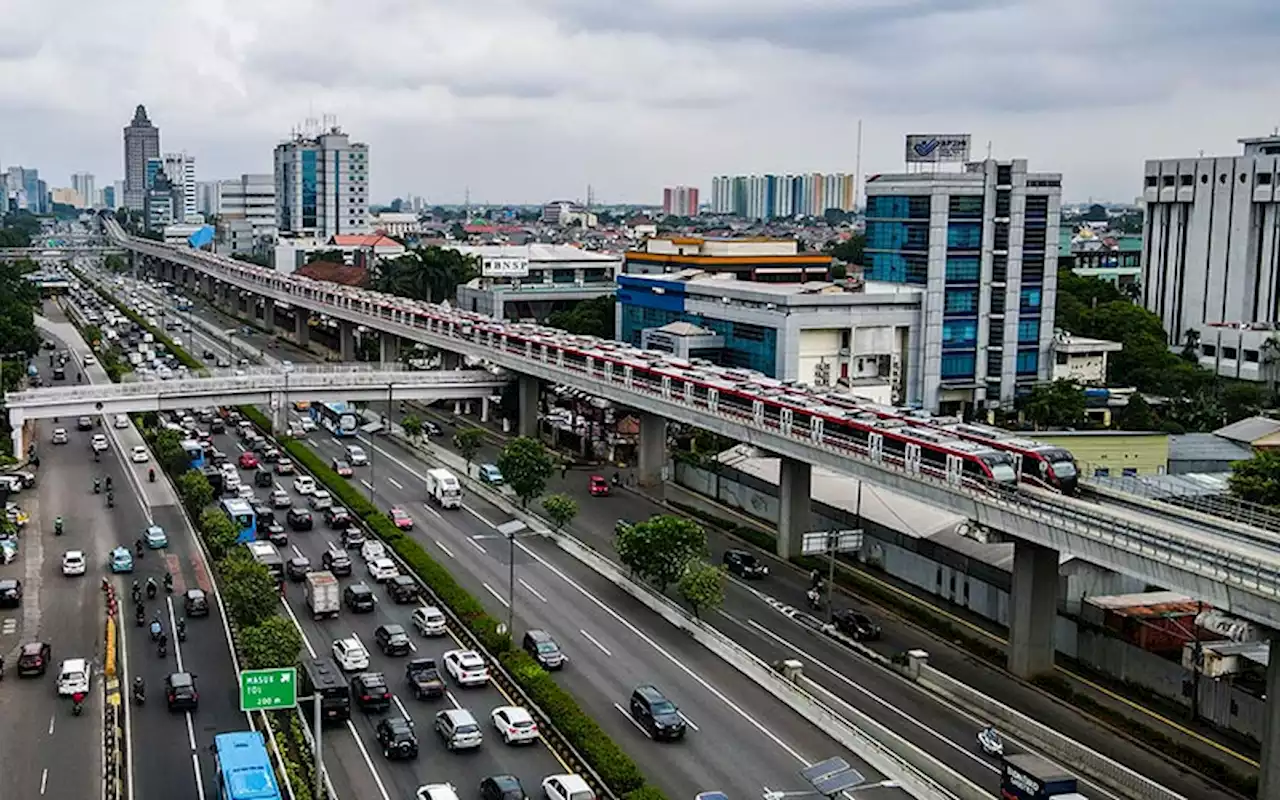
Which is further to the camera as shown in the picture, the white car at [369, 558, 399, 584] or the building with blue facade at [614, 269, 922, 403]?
the building with blue facade at [614, 269, 922, 403]

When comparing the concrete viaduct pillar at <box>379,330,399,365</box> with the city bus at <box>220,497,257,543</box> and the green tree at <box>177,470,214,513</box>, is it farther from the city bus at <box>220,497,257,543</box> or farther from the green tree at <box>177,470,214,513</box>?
the city bus at <box>220,497,257,543</box>

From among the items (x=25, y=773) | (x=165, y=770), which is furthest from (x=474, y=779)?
(x=25, y=773)

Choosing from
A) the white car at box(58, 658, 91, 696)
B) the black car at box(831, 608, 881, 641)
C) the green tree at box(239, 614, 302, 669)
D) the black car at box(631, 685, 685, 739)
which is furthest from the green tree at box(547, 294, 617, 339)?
the black car at box(631, 685, 685, 739)

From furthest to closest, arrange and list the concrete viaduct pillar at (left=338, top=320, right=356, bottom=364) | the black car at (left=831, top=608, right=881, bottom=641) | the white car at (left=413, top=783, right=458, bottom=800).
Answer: the concrete viaduct pillar at (left=338, top=320, right=356, bottom=364) → the black car at (left=831, top=608, right=881, bottom=641) → the white car at (left=413, top=783, right=458, bottom=800)

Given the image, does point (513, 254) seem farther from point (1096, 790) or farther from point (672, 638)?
point (1096, 790)

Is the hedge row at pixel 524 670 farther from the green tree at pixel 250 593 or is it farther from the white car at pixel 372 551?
the green tree at pixel 250 593

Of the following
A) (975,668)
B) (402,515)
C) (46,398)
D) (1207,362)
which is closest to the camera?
(975,668)

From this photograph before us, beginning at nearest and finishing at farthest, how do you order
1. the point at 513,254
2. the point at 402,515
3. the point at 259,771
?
the point at 259,771, the point at 402,515, the point at 513,254
